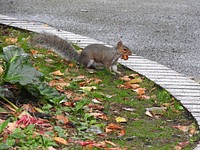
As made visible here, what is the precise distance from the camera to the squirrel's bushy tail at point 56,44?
7.12 meters

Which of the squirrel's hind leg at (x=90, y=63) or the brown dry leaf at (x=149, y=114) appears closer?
the brown dry leaf at (x=149, y=114)

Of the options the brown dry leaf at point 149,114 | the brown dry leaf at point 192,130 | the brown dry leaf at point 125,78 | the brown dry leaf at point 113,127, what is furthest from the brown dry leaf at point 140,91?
the brown dry leaf at point 113,127

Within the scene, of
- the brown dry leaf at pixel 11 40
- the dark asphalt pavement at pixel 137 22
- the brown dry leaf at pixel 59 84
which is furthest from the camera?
the dark asphalt pavement at pixel 137 22

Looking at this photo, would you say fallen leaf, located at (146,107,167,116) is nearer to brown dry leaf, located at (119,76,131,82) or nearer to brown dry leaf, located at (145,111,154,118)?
brown dry leaf, located at (145,111,154,118)

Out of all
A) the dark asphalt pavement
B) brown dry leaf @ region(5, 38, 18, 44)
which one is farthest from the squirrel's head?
brown dry leaf @ region(5, 38, 18, 44)

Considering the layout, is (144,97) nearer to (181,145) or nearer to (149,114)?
(149,114)

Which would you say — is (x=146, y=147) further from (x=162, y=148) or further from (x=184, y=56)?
(x=184, y=56)

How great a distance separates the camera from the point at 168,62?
25.7 feet

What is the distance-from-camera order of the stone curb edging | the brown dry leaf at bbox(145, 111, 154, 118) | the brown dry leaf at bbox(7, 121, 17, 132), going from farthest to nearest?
1. the stone curb edging
2. the brown dry leaf at bbox(145, 111, 154, 118)
3. the brown dry leaf at bbox(7, 121, 17, 132)

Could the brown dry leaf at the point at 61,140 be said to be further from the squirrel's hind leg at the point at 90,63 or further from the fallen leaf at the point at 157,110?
the squirrel's hind leg at the point at 90,63

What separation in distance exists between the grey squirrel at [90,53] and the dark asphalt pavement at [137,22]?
0.79 meters

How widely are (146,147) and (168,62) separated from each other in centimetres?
296

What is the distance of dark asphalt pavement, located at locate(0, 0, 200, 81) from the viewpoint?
27.3 feet

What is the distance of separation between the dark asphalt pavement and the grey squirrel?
31.2 inches
